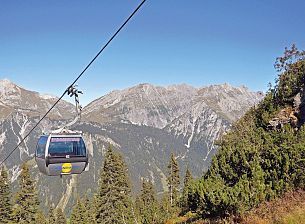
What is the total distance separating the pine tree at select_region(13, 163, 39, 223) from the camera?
2124 inches

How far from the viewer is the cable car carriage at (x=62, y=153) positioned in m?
18.5

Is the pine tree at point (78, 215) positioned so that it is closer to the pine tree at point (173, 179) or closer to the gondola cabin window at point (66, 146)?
the pine tree at point (173, 179)

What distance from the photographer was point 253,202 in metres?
18.2

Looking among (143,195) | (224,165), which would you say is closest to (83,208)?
(143,195)

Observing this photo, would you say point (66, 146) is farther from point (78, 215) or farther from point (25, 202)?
point (78, 215)

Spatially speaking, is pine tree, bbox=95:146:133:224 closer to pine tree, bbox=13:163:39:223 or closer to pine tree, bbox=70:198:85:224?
pine tree, bbox=13:163:39:223

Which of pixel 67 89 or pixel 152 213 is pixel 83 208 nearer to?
pixel 152 213

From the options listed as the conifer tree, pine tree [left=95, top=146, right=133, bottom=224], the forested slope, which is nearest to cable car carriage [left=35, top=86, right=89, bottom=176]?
the forested slope

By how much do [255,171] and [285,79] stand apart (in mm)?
24827

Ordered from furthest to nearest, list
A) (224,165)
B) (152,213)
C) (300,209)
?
(152,213), (224,165), (300,209)

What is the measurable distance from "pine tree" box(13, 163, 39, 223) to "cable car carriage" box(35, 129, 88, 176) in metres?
38.0

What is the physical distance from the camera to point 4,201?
5597 cm

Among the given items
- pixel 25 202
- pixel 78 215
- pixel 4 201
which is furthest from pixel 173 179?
pixel 4 201

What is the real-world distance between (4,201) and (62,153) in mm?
43436
